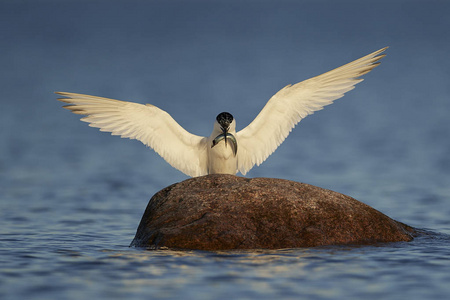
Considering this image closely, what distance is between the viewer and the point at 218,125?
10352mm

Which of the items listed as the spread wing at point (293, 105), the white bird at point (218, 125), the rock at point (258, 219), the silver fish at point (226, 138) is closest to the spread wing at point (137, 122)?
the white bird at point (218, 125)

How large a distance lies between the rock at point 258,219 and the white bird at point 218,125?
200 cm

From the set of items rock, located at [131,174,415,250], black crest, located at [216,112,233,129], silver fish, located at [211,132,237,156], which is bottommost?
rock, located at [131,174,415,250]

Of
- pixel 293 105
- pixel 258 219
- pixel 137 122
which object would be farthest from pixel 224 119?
pixel 258 219

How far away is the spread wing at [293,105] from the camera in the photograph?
35.7 feet

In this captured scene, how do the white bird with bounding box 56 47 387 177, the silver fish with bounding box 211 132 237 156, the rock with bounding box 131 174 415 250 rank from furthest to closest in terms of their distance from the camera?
the white bird with bounding box 56 47 387 177, the silver fish with bounding box 211 132 237 156, the rock with bounding box 131 174 415 250

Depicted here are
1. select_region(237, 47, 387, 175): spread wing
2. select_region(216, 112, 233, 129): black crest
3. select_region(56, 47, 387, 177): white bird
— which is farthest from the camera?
select_region(237, 47, 387, 175): spread wing

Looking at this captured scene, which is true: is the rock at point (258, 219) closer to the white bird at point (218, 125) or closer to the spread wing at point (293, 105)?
the white bird at point (218, 125)

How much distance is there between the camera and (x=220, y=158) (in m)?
10.6

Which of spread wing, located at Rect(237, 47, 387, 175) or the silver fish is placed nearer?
the silver fish

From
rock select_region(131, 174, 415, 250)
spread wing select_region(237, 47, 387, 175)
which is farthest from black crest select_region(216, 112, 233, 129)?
rock select_region(131, 174, 415, 250)

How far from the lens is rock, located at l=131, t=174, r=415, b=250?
781 centimetres

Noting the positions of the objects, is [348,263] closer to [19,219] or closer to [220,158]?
[220,158]

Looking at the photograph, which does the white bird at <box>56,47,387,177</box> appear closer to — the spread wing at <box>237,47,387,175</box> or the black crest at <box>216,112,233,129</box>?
the spread wing at <box>237,47,387,175</box>
